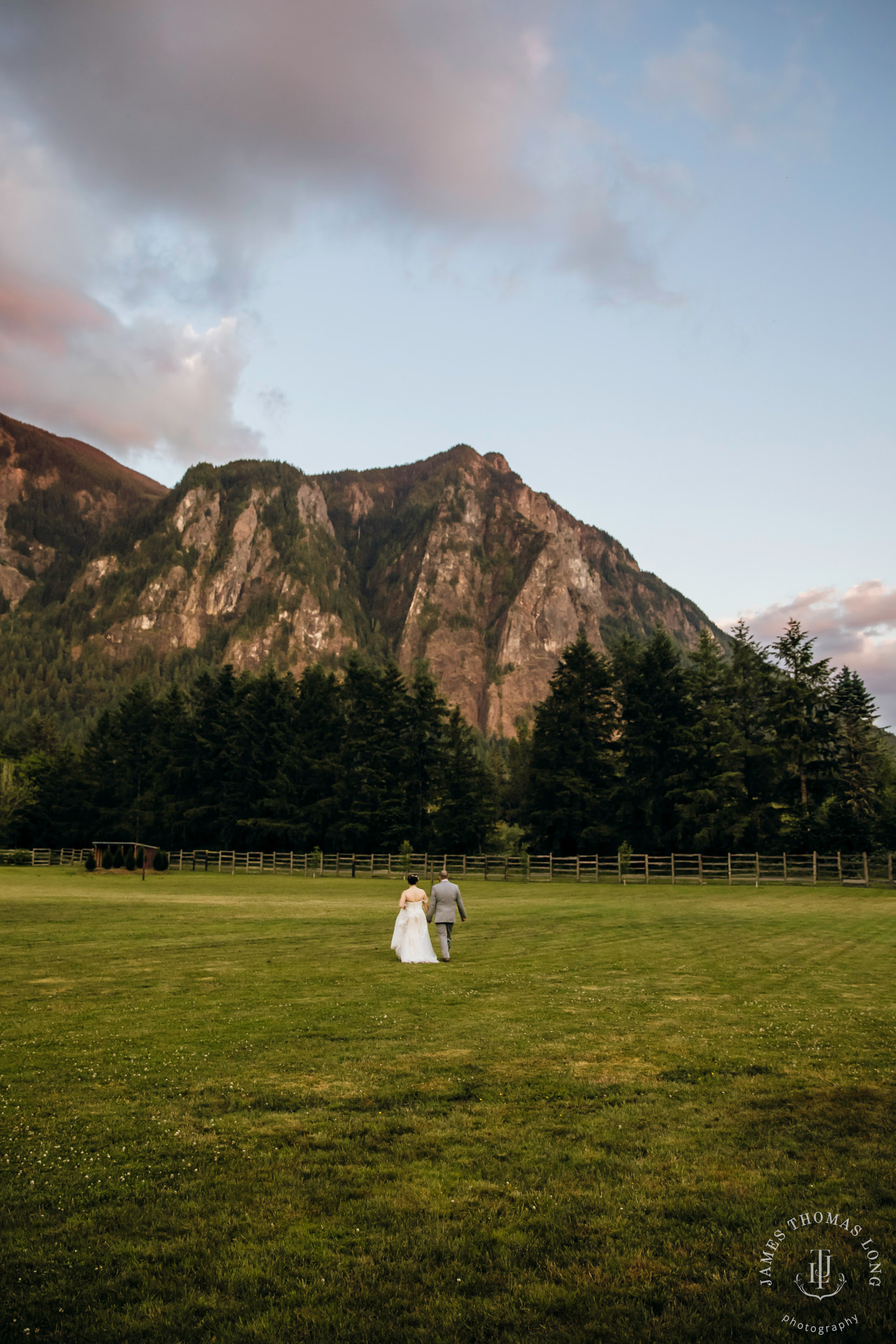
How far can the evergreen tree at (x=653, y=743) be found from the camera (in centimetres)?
5884

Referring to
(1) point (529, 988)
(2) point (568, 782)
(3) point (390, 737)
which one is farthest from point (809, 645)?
(1) point (529, 988)

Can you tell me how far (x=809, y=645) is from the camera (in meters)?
56.8

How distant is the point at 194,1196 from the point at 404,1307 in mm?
1871

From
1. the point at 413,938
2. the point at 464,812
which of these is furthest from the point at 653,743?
the point at 413,938

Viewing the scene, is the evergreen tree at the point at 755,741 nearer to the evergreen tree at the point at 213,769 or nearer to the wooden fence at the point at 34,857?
the evergreen tree at the point at 213,769

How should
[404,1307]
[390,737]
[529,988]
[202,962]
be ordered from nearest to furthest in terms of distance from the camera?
1. [404,1307]
2. [529,988]
3. [202,962]
4. [390,737]

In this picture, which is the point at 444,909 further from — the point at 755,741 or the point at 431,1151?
the point at 755,741

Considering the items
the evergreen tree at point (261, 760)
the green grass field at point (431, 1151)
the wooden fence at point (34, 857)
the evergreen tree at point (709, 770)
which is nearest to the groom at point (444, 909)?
the green grass field at point (431, 1151)

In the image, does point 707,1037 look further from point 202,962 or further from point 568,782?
point 568,782

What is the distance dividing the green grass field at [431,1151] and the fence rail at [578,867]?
34.3 meters

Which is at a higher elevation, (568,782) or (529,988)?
(568,782)

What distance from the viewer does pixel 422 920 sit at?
1644 centimetres

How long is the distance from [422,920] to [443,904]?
82 centimetres

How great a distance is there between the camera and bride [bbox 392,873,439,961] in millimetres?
16203
